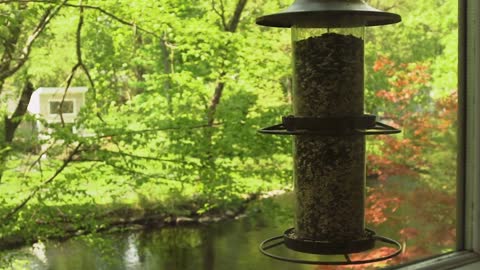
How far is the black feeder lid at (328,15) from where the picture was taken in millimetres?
843

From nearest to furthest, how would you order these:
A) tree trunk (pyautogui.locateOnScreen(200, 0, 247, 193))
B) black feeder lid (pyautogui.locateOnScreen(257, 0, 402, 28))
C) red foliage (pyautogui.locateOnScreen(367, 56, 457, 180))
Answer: black feeder lid (pyautogui.locateOnScreen(257, 0, 402, 28)), tree trunk (pyautogui.locateOnScreen(200, 0, 247, 193)), red foliage (pyautogui.locateOnScreen(367, 56, 457, 180))

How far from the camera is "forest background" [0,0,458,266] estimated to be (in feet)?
7.52

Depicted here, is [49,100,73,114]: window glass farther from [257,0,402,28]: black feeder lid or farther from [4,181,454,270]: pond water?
[257,0,402,28]: black feeder lid

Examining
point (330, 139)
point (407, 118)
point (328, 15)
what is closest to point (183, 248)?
point (407, 118)

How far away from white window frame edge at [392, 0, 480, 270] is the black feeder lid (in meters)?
0.54

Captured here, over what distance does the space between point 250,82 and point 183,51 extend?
0.31m

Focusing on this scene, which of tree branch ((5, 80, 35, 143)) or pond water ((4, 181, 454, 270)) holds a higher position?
tree branch ((5, 80, 35, 143))

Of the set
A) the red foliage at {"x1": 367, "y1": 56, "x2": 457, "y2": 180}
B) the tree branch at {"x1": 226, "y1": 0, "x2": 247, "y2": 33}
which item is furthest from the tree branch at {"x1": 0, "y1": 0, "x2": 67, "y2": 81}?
the red foliage at {"x1": 367, "y1": 56, "x2": 457, "y2": 180}

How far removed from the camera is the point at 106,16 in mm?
2406

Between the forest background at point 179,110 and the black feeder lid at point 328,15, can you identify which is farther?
the forest background at point 179,110
